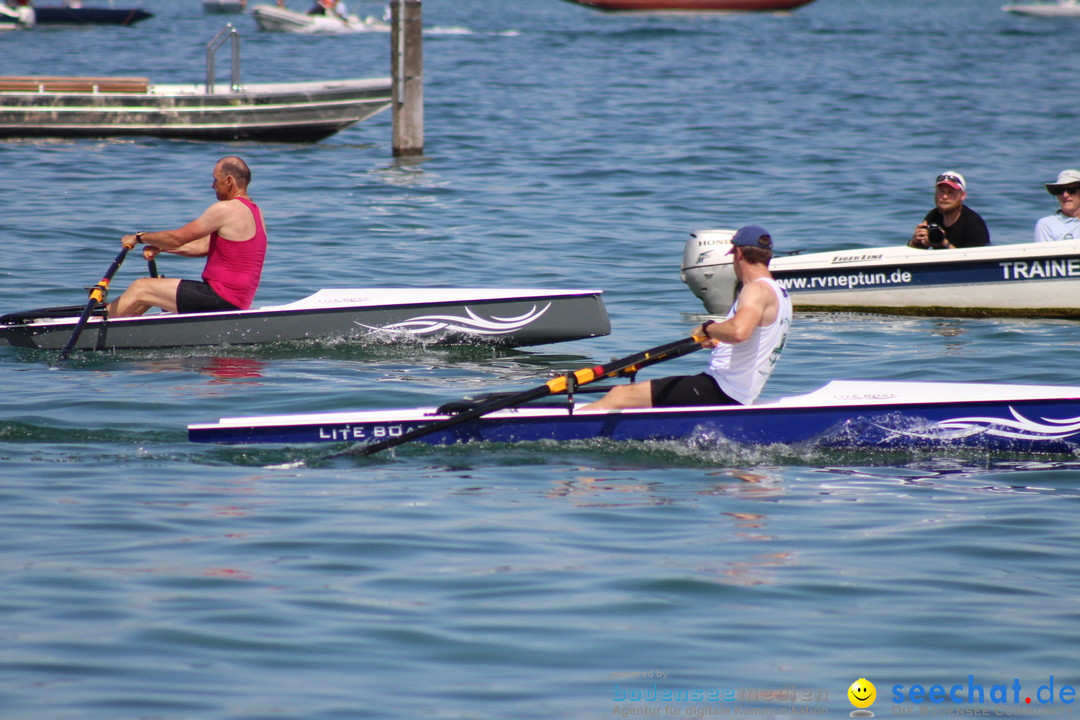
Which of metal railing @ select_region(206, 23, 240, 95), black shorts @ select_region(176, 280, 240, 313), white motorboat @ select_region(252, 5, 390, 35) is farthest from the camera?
white motorboat @ select_region(252, 5, 390, 35)

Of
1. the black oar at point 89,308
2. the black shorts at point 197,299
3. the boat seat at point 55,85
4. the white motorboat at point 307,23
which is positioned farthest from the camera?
the white motorboat at point 307,23

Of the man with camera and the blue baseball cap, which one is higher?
the blue baseball cap

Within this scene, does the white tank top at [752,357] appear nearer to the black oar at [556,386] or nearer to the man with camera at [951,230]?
the black oar at [556,386]

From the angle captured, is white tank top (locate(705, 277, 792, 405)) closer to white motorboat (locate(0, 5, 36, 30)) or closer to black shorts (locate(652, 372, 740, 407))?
black shorts (locate(652, 372, 740, 407))

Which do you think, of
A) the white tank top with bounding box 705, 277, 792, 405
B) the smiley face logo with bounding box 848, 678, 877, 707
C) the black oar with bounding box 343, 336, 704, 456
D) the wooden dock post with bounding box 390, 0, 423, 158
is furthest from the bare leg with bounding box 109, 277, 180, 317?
the wooden dock post with bounding box 390, 0, 423, 158

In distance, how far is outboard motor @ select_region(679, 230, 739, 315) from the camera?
11445mm

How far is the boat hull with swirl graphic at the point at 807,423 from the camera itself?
7.04 metres

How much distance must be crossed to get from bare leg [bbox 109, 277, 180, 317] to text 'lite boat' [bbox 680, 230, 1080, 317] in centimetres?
445

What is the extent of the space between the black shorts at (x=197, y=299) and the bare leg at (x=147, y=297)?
0.05m

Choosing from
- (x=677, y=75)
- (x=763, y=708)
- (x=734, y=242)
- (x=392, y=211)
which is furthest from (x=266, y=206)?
(x=677, y=75)

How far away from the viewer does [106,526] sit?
598cm

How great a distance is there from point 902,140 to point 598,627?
61.3 ft

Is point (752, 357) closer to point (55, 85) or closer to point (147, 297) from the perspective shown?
point (147, 297)

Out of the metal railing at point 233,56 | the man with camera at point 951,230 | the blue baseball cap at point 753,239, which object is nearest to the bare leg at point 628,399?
the blue baseball cap at point 753,239
